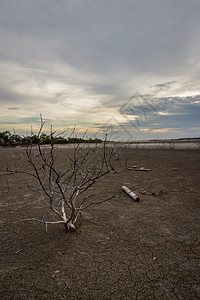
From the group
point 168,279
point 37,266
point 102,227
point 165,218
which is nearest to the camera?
point 168,279

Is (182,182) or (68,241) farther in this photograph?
(182,182)

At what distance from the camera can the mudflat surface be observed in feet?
8.68

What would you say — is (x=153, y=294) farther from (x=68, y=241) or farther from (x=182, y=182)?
(x=182, y=182)

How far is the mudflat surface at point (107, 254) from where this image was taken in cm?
264

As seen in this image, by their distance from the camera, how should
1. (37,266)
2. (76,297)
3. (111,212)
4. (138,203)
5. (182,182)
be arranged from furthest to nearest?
(182,182) < (138,203) < (111,212) < (37,266) < (76,297)

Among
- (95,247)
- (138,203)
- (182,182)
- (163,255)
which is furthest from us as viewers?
(182,182)

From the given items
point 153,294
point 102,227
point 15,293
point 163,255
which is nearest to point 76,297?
point 15,293

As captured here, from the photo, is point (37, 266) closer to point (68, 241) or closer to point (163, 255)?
point (68, 241)

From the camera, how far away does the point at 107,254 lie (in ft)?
11.1

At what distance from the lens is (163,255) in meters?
3.35

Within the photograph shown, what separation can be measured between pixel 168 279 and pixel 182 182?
6382 mm

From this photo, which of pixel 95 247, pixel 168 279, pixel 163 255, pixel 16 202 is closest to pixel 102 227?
pixel 95 247

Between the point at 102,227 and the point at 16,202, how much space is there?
3185 millimetres

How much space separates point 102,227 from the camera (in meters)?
4.40
